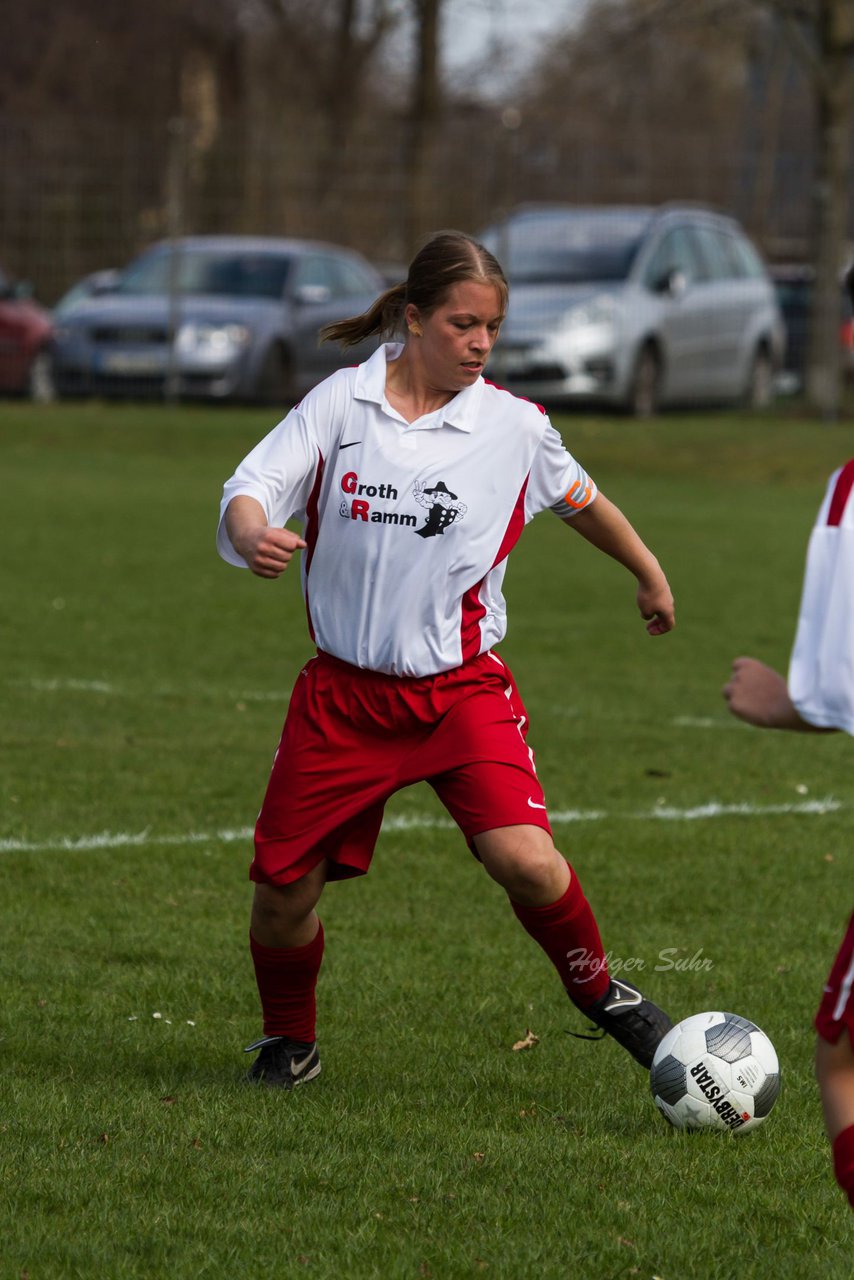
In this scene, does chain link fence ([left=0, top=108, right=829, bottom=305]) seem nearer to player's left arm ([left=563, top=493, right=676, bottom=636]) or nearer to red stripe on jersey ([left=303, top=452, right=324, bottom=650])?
player's left arm ([left=563, top=493, right=676, bottom=636])

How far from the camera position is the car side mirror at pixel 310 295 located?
1909 cm

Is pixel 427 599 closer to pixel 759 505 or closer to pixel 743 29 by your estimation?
pixel 759 505

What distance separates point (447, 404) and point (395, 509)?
0.89 feet

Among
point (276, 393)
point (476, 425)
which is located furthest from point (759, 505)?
point (476, 425)

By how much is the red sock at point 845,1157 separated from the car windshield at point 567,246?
1619 cm

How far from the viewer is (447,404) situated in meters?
4.23

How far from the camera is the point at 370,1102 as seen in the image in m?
4.21

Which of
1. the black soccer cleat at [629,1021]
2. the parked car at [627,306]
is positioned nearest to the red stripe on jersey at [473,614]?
the black soccer cleat at [629,1021]

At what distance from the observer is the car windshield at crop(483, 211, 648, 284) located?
61.3ft

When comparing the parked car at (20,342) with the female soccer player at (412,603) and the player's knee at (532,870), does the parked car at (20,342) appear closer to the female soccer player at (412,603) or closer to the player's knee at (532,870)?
the female soccer player at (412,603)

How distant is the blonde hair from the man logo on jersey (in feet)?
1.20

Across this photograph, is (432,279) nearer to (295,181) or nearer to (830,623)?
(830,623)

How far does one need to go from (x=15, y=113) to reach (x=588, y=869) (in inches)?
1437

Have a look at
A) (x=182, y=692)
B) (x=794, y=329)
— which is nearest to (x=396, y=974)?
(x=182, y=692)
